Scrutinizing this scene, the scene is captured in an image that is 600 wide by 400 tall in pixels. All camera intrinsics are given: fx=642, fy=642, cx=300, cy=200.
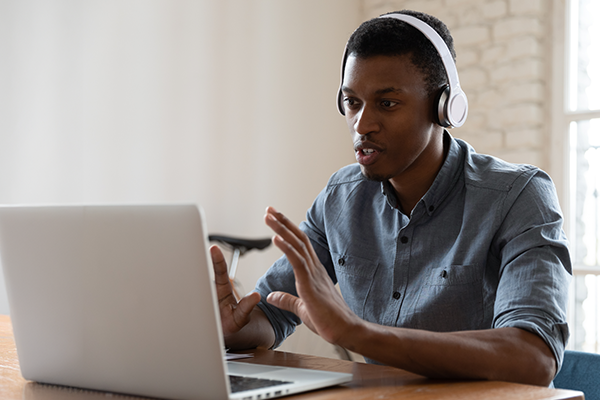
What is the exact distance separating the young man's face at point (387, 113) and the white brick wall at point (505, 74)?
1.63m

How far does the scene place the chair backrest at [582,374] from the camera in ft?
3.46

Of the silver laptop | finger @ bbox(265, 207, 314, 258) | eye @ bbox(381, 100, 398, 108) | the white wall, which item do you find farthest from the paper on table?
the white wall

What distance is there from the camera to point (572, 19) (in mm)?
2707

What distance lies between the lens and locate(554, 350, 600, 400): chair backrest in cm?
105

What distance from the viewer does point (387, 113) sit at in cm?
120

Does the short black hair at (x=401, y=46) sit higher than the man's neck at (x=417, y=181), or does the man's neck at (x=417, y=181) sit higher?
the short black hair at (x=401, y=46)

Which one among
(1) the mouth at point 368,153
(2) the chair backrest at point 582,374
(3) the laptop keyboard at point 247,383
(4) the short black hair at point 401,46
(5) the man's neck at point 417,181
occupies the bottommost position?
(2) the chair backrest at point 582,374

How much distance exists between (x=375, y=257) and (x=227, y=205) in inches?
64.0

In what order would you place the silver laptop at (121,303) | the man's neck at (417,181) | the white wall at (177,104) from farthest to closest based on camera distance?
the white wall at (177,104), the man's neck at (417,181), the silver laptop at (121,303)

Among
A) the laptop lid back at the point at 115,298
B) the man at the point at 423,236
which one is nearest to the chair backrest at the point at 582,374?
the man at the point at 423,236

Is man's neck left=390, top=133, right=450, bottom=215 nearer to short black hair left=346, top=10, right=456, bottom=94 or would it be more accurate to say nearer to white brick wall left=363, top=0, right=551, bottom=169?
short black hair left=346, top=10, right=456, bottom=94

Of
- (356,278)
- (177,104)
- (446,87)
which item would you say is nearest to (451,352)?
(356,278)

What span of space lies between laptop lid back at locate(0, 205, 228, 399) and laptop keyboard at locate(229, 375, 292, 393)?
0.06 metres

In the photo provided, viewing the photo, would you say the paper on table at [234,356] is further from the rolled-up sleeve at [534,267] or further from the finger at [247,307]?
the rolled-up sleeve at [534,267]
